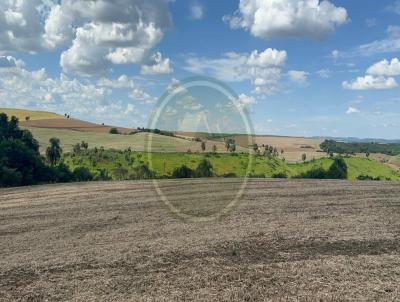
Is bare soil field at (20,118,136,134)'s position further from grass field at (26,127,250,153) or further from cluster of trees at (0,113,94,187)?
cluster of trees at (0,113,94,187)

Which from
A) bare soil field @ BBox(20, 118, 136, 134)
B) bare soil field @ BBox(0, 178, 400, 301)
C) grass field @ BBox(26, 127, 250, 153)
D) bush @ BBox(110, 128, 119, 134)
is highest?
bare soil field @ BBox(20, 118, 136, 134)

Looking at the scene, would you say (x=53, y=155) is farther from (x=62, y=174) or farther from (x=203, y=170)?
(x=203, y=170)

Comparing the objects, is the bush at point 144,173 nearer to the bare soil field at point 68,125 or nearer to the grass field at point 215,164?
the grass field at point 215,164

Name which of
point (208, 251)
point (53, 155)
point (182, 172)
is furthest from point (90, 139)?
point (208, 251)

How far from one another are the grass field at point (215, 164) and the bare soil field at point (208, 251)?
83.5 ft

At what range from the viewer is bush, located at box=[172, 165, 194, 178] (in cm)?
5512

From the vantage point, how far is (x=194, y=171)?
2286 inches

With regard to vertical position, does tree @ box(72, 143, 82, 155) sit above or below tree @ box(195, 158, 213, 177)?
above

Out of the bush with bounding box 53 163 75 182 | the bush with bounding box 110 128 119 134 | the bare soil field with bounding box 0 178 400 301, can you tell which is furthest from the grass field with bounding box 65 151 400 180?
the bush with bounding box 110 128 119 134

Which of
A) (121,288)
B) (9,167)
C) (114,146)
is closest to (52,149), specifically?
(114,146)

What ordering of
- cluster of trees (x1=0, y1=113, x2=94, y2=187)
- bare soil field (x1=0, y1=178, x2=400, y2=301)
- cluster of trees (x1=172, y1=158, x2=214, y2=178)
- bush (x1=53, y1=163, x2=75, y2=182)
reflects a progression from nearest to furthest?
1. bare soil field (x1=0, y1=178, x2=400, y2=301)
2. cluster of trees (x1=0, y1=113, x2=94, y2=187)
3. cluster of trees (x1=172, y1=158, x2=214, y2=178)
4. bush (x1=53, y1=163, x2=75, y2=182)

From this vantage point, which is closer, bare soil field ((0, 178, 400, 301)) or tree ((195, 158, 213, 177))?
bare soil field ((0, 178, 400, 301))

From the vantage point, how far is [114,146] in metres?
102

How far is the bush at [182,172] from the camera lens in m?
55.1
